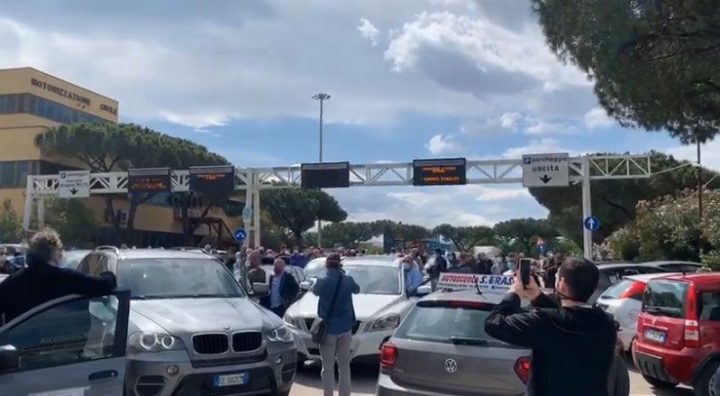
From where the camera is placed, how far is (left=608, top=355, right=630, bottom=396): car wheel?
3.93 m

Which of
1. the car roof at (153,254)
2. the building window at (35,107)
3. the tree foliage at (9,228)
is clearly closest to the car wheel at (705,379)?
the car roof at (153,254)

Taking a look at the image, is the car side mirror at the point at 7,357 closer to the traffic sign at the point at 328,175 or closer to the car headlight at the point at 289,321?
the car headlight at the point at 289,321

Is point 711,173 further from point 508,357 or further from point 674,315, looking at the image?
point 508,357

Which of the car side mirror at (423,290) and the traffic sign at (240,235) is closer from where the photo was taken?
the car side mirror at (423,290)

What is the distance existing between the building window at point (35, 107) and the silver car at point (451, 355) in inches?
1922

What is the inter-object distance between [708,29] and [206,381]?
889cm

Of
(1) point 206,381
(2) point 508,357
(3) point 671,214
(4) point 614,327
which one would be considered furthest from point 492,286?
(3) point 671,214

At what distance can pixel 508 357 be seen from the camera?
6219 mm

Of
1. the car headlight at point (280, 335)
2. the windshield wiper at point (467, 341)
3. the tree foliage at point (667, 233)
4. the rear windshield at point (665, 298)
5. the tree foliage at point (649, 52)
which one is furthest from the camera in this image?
the tree foliage at point (667, 233)

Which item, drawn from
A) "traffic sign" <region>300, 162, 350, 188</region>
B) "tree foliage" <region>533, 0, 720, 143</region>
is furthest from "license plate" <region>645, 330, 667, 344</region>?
"traffic sign" <region>300, 162, 350, 188</region>

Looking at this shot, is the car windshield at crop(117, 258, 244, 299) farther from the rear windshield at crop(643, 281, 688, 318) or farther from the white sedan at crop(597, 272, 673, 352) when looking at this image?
the white sedan at crop(597, 272, 673, 352)

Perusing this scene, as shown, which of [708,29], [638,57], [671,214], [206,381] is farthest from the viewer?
[671,214]

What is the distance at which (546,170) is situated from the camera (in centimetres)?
3020

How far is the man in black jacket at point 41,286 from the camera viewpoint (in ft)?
17.0
